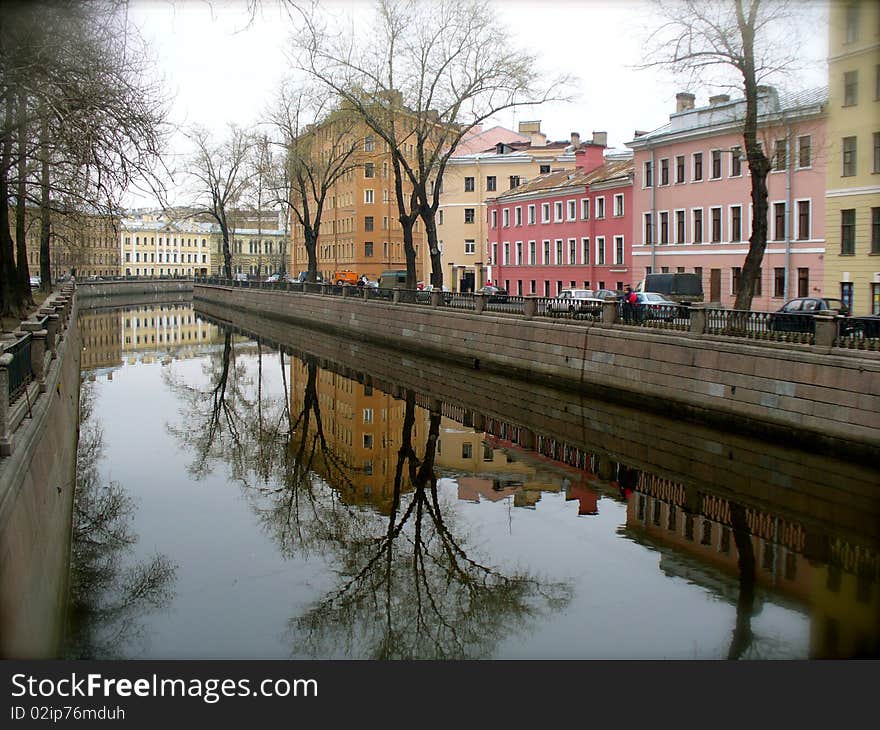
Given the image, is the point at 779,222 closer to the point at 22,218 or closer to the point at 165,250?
the point at 22,218

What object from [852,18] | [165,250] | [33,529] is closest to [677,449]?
[852,18]

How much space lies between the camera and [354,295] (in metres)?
49.5

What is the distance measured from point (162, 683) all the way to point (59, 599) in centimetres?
458

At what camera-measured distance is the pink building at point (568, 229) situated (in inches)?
2028

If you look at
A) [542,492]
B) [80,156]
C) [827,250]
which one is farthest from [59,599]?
[827,250]

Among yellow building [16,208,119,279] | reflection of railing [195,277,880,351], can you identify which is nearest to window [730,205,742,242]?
reflection of railing [195,277,880,351]

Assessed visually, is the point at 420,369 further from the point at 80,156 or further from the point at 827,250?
the point at 80,156

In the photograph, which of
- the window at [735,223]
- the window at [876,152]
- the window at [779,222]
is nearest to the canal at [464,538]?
the window at [876,152]

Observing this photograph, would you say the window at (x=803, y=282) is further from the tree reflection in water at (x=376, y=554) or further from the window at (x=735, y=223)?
the tree reflection in water at (x=376, y=554)

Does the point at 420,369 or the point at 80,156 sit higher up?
the point at 80,156

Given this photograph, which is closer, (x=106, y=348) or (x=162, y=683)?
(x=162, y=683)

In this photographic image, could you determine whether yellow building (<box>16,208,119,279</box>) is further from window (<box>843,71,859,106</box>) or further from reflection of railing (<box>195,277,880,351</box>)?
window (<box>843,71,859,106</box>)

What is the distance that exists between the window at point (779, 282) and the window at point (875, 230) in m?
7.65

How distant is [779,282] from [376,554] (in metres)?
30.4
